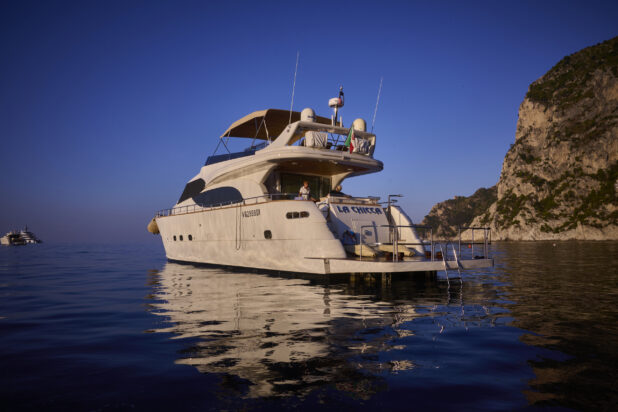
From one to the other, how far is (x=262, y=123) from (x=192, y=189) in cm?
566

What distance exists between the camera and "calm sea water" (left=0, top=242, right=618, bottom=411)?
3.94 meters

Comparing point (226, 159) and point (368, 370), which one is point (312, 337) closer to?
point (368, 370)

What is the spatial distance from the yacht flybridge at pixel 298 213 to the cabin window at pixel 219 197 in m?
0.05

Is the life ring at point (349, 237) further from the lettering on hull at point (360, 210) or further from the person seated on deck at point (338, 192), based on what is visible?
the person seated on deck at point (338, 192)

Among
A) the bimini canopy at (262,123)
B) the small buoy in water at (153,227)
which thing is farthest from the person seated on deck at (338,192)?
the small buoy in water at (153,227)

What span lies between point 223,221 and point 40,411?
46.4 ft

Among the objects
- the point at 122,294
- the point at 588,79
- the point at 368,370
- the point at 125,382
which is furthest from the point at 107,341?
the point at 588,79

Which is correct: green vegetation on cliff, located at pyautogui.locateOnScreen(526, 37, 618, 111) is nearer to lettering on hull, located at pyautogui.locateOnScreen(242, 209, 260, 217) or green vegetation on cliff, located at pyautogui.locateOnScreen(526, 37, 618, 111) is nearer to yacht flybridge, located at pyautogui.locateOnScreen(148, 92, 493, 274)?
yacht flybridge, located at pyautogui.locateOnScreen(148, 92, 493, 274)

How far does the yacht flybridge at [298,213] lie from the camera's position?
1304 cm

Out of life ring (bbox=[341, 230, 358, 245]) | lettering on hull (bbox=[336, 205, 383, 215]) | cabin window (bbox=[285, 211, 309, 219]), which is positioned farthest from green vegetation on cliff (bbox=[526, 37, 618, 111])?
cabin window (bbox=[285, 211, 309, 219])

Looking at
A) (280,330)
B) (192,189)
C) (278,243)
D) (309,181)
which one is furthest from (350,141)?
(280,330)

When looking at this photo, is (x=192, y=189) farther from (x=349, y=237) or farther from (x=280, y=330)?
(x=280, y=330)

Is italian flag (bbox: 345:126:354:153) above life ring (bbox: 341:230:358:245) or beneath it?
above

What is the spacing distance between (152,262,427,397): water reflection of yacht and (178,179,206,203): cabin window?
9683 millimetres
